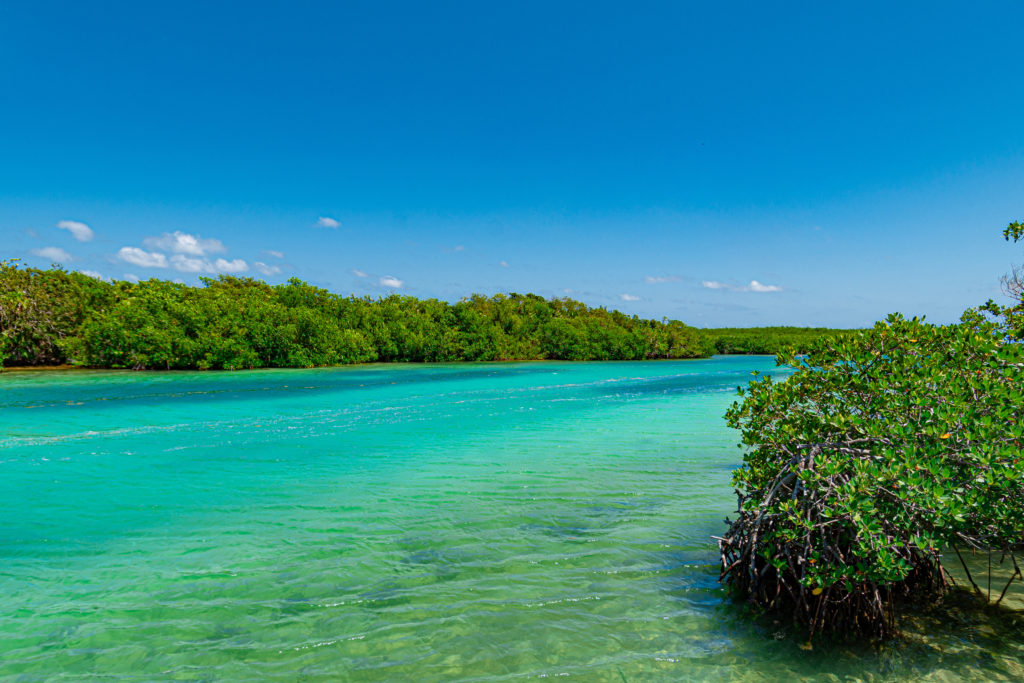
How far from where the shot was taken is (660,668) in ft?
12.9

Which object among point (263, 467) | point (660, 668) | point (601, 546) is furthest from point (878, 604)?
point (263, 467)

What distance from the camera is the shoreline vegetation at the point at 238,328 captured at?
35.3 m

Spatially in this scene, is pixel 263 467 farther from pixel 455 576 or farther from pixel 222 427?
pixel 455 576

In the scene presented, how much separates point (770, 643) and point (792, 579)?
543 millimetres

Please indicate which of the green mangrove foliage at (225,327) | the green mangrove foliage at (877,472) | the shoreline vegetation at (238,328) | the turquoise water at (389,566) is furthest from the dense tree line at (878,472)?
the green mangrove foliage at (225,327)

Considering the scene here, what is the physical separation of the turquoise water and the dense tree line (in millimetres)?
414

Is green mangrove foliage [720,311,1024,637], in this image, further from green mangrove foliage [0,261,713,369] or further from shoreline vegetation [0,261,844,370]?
green mangrove foliage [0,261,713,369]

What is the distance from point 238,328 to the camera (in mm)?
38500

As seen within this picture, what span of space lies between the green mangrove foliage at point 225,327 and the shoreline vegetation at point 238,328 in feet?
0.26

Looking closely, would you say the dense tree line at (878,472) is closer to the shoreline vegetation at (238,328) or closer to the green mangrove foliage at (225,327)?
the shoreline vegetation at (238,328)

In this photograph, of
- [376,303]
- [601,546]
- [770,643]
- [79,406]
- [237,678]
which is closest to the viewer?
[237,678]

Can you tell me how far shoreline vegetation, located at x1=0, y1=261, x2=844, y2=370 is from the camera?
116ft

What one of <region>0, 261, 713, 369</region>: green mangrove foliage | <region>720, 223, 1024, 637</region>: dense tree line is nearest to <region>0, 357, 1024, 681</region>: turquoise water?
<region>720, 223, 1024, 637</region>: dense tree line

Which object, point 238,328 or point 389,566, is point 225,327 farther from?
point 389,566
